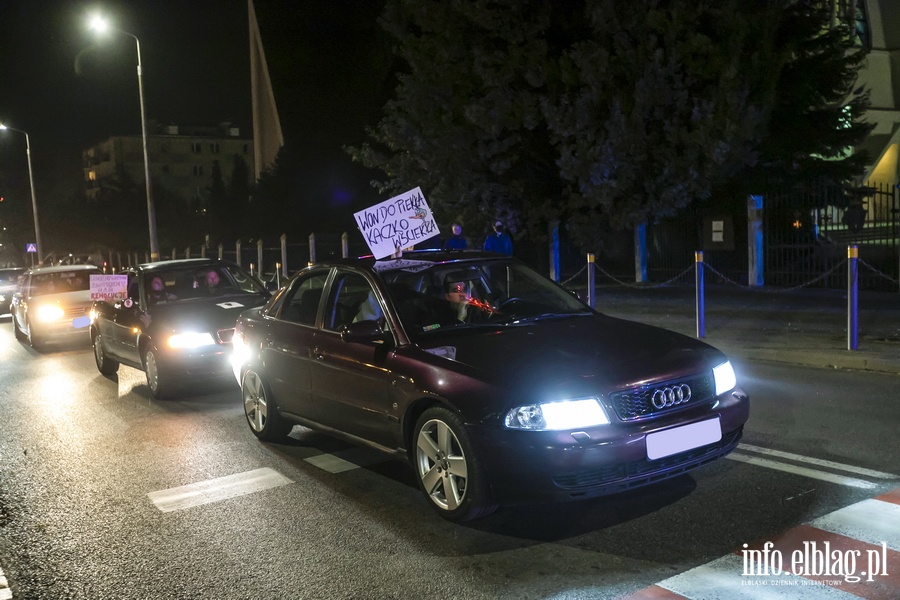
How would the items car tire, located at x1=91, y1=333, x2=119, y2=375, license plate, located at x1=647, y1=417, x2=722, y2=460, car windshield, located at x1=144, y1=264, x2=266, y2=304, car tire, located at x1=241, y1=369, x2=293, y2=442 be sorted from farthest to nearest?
car tire, located at x1=91, y1=333, x2=119, y2=375, car windshield, located at x1=144, y1=264, x2=266, y2=304, car tire, located at x1=241, y1=369, x2=293, y2=442, license plate, located at x1=647, y1=417, x2=722, y2=460

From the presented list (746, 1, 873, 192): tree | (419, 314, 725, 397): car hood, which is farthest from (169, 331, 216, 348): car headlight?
(746, 1, 873, 192): tree

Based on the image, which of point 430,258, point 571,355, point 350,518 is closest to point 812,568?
point 571,355

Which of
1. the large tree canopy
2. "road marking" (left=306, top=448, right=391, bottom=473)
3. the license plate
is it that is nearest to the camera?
the license plate

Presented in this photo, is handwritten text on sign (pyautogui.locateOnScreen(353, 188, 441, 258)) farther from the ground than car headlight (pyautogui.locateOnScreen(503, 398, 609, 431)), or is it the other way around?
handwritten text on sign (pyautogui.locateOnScreen(353, 188, 441, 258))

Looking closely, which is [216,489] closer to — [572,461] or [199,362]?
[572,461]

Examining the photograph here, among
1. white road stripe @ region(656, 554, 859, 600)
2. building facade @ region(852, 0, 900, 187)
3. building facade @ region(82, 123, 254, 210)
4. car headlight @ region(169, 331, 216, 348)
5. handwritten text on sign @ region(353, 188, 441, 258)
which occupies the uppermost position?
building facade @ region(82, 123, 254, 210)

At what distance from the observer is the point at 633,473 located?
4.61 meters

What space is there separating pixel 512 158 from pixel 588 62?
3351 mm

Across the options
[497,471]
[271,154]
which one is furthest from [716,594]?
[271,154]

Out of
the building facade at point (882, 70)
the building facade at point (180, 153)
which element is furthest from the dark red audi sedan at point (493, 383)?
the building facade at point (180, 153)

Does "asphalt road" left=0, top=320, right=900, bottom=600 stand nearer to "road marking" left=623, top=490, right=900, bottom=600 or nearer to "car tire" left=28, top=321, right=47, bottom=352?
"road marking" left=623, top=490, right=900, bottom=600

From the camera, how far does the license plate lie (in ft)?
15.1

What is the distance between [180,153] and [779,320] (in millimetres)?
109980

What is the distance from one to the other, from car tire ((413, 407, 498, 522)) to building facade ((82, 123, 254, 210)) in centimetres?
11073
